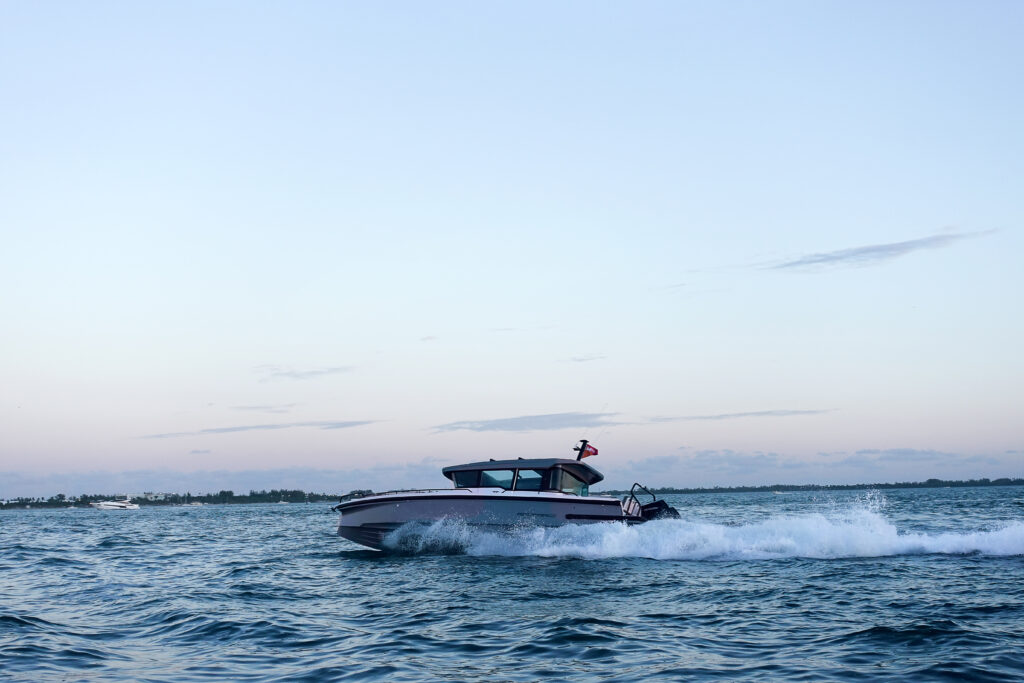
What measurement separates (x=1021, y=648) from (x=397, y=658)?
813 centimetres

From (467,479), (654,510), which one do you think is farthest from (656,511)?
(467,479)

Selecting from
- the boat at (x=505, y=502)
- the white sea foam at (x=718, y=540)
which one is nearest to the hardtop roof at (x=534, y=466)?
the boat at (x=505, y=502)

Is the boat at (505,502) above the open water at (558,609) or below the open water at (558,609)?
above

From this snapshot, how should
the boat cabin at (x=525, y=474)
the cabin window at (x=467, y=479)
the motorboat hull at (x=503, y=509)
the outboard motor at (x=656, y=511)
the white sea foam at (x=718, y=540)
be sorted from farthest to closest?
1. the outboard motor at (x=656, y=511)
2. the cabin window at (x=467, y=479)
3. the boat cabin at (x=525, y=474)
4. the motorboat hull at (x=503, y=509)
5. the white sea foam at (x=718, y=540)

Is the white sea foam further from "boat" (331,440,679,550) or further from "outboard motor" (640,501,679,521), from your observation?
"outboard motor" (640,501,679,521)

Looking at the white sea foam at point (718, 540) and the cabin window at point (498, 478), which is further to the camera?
the cabin window at point (498, 478)

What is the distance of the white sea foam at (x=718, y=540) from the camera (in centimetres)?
2327

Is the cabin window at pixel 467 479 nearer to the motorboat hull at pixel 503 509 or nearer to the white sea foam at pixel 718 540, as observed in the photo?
the motorboat hull at pixel 503 509

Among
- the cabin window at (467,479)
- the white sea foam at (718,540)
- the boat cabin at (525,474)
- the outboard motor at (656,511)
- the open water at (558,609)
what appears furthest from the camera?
the outboard motor at (656,511)

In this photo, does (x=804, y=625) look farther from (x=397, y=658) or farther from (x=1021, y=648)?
(x=397, y=658)

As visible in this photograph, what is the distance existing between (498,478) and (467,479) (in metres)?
1.02

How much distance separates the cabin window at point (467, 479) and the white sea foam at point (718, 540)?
1323mm

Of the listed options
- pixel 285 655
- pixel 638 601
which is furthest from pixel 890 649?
pixel 285 655

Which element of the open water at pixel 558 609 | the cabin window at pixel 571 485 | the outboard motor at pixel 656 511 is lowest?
the open water at pixel 558 609
